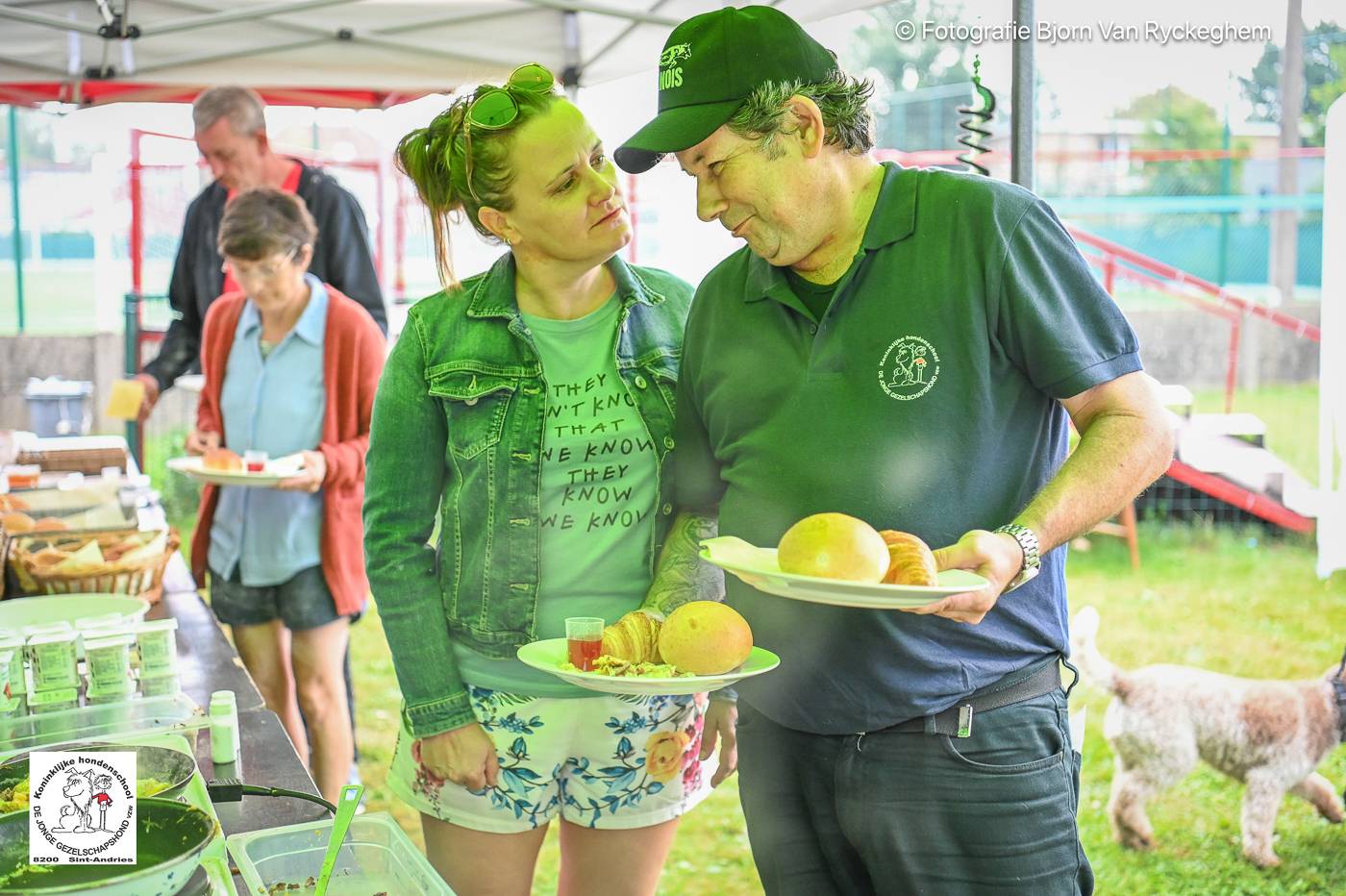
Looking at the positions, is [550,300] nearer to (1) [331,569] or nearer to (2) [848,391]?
(2) [848,391]

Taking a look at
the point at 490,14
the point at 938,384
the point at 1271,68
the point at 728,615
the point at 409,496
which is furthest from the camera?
the point at 1271,68

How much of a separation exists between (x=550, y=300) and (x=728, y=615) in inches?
26.0

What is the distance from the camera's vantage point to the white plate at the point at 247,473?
331 centimetres

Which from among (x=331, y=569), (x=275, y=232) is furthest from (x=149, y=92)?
(x=331, y=569)

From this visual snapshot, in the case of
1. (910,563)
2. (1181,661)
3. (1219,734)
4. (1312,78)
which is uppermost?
(1312,78)

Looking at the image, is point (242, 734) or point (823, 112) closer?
point (823, 112)

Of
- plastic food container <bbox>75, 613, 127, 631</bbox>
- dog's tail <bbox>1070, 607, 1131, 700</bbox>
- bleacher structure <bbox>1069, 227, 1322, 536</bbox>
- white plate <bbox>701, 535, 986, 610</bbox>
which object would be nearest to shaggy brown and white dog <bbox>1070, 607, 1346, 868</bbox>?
dog's tail <bbox>1070, 607, 1131, 700</bbox>

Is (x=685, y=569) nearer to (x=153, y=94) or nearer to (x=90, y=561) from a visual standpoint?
(x=90, y=561)

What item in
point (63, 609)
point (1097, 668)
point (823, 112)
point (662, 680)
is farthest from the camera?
point (1097, 668)

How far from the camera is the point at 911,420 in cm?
165

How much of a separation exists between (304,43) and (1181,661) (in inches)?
205

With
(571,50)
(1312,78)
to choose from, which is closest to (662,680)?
(571,50)

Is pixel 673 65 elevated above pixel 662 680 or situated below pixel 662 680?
above

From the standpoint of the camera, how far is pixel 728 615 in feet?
5.74
